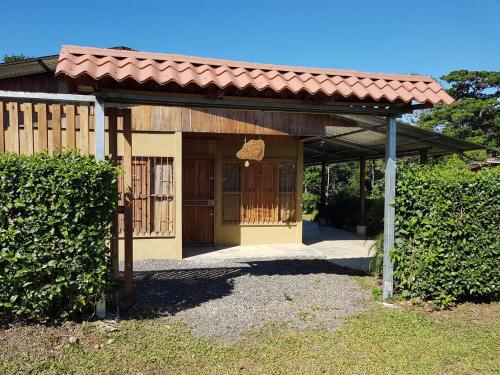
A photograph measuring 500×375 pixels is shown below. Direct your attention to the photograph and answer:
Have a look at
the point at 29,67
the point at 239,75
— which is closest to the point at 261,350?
the point at 239,75

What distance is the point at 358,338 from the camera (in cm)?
454

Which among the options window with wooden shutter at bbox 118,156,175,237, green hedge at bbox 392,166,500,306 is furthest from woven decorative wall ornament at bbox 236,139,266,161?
green hedge at bbox 392,166,500,306

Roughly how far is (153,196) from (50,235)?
4.78m

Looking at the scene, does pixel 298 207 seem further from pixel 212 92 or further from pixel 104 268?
pixel 104 268

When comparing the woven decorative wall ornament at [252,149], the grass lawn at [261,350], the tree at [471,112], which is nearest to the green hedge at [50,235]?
the grass lawn at [261,350]

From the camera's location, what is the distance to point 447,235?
544 cm

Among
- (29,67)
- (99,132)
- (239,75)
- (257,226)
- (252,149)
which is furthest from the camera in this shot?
(257,226)

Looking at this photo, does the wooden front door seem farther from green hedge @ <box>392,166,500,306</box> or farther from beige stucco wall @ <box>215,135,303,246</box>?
green hedge @ <box>392,166,500,306</box>

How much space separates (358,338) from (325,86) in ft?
9.88

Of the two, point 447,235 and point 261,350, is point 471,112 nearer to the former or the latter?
point 447,235

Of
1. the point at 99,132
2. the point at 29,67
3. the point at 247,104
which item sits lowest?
the point at 99,132

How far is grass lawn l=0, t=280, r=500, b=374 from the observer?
12.3ft

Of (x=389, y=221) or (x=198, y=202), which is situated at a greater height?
(x=389, y=221)

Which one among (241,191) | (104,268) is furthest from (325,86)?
(241,191)
